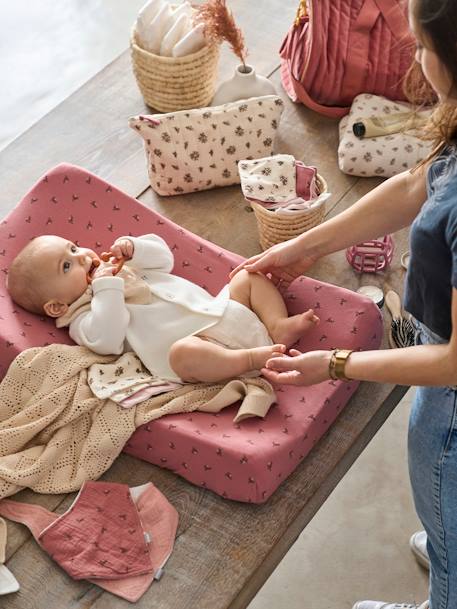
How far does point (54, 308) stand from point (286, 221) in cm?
63

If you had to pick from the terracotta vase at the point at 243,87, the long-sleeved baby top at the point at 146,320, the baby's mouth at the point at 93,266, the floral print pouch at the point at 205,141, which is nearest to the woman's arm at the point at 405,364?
the long-sleeved baby top at the point at 146,320

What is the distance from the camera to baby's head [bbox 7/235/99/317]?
8.04ft

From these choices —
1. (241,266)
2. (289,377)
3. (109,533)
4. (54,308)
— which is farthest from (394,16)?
(109,533)

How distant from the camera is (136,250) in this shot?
2.52 meters

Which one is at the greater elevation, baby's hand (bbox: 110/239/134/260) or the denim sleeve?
the denim sleeve

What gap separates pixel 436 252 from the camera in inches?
64.7

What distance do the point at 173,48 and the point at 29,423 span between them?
4.20 ft

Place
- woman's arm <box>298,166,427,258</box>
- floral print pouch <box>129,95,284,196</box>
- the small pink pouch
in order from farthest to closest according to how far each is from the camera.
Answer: floral print pouch <box>129,95,284,196</box>, the small pink pouch, woman's arm <box>298,166,427,258</box>

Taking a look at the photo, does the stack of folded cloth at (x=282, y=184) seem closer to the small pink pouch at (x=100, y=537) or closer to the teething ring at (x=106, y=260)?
the teething ring at (x=106, y=260)

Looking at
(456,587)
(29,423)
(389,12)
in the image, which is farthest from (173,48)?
(456,587)

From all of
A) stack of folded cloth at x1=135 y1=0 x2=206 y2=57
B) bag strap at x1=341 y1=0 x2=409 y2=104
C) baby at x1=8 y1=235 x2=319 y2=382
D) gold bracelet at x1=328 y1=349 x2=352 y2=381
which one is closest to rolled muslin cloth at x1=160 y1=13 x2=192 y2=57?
stack of folded cloth at x1=135 y1=0 x2=206 y2=57

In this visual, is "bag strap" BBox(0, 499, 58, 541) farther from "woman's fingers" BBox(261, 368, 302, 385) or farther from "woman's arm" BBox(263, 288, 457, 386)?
"woman's arm" BBox(263, 288, 457, 386)

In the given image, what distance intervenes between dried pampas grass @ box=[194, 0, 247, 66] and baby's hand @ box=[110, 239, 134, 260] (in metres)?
0.77

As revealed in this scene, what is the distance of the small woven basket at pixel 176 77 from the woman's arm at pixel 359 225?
86 cm
